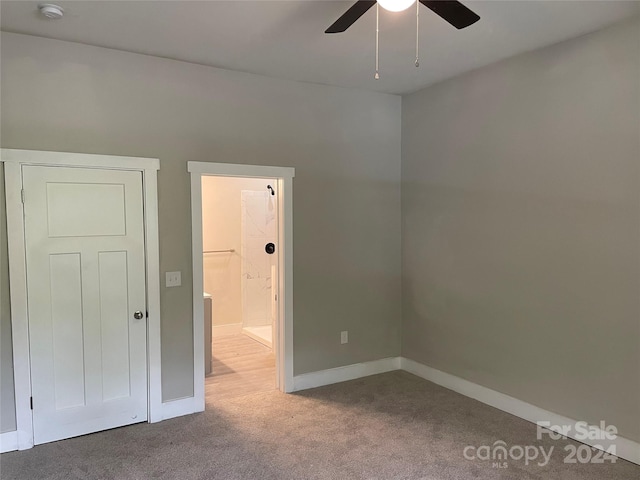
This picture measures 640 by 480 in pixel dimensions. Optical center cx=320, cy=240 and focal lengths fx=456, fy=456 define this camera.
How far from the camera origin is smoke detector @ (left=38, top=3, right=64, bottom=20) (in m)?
2.55

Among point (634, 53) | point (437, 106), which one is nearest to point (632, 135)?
point (634, 53)

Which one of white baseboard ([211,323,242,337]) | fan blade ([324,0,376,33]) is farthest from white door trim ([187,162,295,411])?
white baseboard ([211,323,242,337])

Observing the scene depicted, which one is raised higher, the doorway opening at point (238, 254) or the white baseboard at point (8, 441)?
the doorway opening at point (238, 254)

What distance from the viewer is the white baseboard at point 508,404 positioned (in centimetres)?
291

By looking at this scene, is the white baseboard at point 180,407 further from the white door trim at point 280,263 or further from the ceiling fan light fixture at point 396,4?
the ceiling fan light fixture at point 396,4

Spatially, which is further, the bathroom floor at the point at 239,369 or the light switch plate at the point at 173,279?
the bathroom floor at the point at 239,369

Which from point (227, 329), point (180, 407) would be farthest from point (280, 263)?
point (227, 329)

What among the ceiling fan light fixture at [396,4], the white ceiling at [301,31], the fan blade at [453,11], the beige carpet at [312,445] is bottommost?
the beige carpet at [312,445]

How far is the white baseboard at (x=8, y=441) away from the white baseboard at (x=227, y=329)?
11.0 ft

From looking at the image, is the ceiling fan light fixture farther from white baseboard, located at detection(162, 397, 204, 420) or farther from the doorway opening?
the doorway opening

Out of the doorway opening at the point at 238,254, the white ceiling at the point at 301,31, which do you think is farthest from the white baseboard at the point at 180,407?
the white ceiling at the point at 301,31

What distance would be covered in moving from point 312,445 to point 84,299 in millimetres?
1901

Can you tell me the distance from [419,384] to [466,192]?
1.83 m

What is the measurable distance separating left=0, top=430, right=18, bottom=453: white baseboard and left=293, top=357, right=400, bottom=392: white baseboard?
6.87ft
